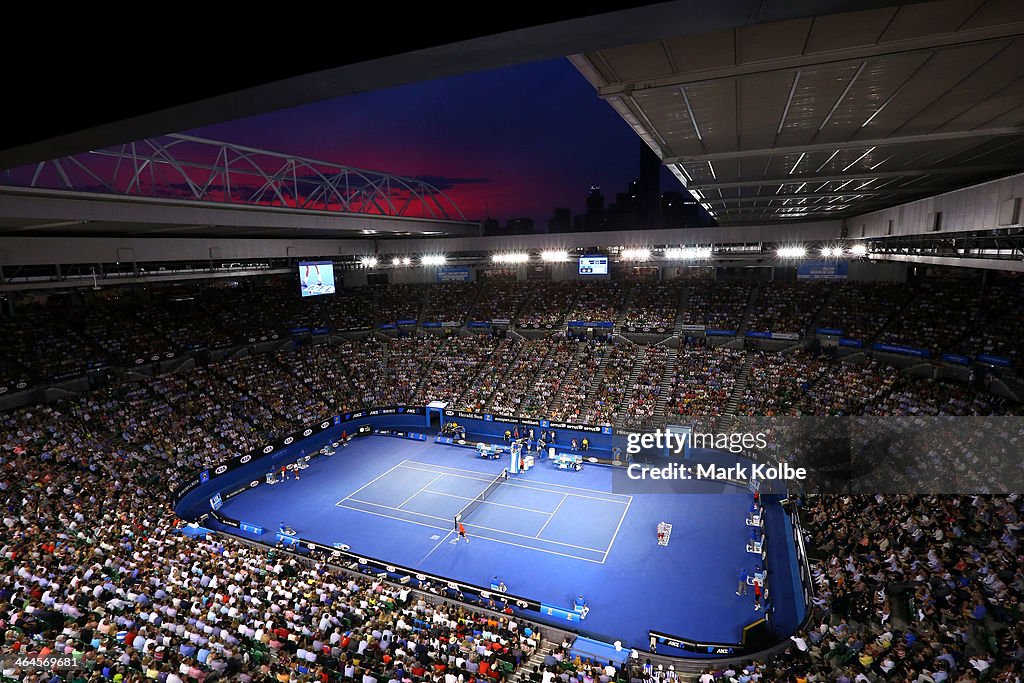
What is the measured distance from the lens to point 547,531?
24203mm

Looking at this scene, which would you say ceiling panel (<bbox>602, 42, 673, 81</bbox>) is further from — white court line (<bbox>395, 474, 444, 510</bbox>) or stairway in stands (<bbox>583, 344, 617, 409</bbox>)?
stairway in stands (<bbox>583, 344, 617, 409</bbox>)

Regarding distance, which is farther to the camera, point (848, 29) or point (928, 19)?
point (848, 29)

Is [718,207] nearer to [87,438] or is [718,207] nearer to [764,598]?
[764,598]

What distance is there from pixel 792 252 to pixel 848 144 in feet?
97.9

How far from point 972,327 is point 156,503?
43939mm

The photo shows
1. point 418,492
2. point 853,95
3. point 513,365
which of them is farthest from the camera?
point 513,365

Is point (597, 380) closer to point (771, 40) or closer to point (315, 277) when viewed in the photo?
point (315, 277)

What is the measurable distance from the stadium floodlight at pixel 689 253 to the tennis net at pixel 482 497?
21.7 metres

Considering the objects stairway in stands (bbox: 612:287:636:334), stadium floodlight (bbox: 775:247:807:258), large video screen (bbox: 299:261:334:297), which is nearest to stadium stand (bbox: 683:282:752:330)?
stairway in stands (bbox: 612:287:636:334)

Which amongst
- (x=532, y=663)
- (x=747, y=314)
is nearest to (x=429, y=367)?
(x=747, y=314)

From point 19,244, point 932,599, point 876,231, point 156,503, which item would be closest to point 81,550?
point 156,503

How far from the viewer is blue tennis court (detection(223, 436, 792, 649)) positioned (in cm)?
1873

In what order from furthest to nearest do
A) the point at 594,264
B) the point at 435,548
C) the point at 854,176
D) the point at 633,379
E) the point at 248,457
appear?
the point at 594,264 < the point at 633,379 < the point at 248,457 < the point at 435,548 < the point at 854,176

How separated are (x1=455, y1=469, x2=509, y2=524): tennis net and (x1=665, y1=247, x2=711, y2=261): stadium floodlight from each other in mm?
21746
